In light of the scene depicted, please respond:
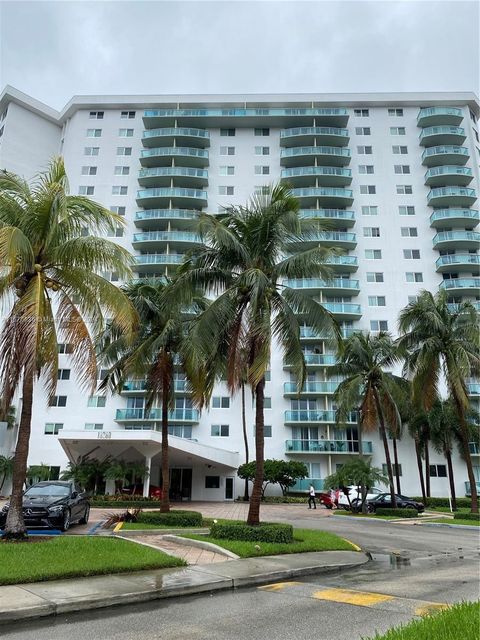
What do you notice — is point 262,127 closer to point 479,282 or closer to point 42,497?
point 479,282

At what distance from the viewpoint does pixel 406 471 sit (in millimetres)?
43281

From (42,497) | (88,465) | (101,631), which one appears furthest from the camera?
(88,465)

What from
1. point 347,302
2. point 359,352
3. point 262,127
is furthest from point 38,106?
point 359,352

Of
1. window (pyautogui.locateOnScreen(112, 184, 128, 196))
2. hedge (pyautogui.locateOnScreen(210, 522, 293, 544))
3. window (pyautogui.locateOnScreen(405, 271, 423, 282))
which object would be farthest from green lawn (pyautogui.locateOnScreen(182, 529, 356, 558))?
window (pyautogui.locateOnScreen(112, 184, 128, 196))

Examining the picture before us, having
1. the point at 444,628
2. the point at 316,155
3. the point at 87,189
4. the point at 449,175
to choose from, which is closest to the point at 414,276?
the point at 449,175

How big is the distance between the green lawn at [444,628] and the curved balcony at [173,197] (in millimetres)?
48585

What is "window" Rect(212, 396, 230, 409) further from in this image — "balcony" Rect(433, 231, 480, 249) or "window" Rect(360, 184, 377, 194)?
"window" Rect(360, 184, 377, 194)

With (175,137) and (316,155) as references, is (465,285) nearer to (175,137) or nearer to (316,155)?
(316,155)

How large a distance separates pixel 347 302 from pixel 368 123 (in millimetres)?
22324

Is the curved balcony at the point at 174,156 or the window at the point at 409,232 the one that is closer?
the window at the point at 409,232

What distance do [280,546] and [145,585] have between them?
5.15 meters

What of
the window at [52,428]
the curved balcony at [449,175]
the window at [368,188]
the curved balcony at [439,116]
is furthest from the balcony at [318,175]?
the window at [52,428]

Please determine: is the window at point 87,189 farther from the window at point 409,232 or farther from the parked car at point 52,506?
the parked car at point 52,506

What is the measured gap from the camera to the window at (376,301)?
4828 centimetres
